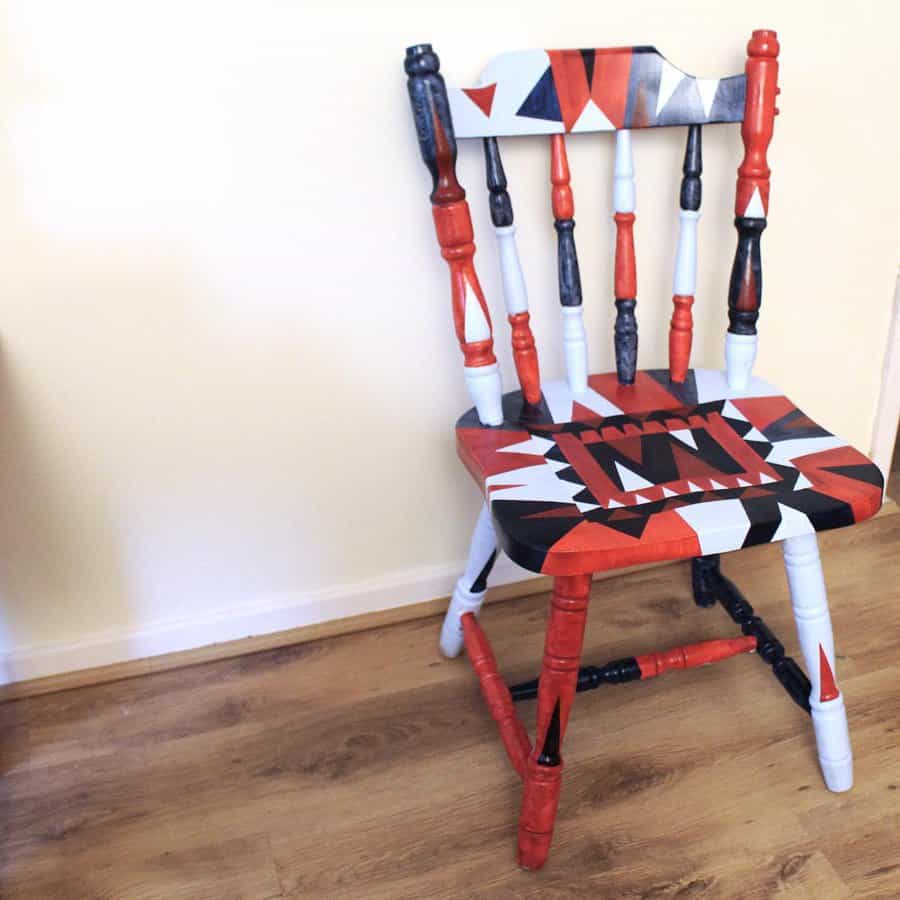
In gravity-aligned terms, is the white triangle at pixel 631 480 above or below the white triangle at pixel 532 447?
below

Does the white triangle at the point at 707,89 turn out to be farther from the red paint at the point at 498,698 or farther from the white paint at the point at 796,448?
the red paint at the point at 498,698

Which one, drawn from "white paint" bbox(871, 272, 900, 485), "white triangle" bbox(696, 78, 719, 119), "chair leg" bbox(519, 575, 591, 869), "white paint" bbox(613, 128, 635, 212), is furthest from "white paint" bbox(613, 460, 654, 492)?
"white paint" bbox(871, 272, 900, 485)

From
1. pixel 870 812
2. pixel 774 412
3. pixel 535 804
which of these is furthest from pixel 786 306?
pixel 535 804

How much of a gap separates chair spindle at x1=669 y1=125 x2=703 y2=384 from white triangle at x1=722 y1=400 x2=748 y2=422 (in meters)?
0.08

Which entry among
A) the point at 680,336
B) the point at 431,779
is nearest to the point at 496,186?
the point at 680,336

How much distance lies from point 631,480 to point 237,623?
2.14 ft

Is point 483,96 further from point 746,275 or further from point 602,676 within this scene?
point 602,676

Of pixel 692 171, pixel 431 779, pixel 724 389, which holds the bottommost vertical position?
pixel 431 779

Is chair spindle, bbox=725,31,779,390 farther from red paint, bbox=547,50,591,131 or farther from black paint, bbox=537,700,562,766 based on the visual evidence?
black paint, bbox=537,700,562,766

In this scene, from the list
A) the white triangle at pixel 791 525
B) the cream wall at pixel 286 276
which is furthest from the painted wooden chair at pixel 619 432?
the cream wall at pixel 286 276

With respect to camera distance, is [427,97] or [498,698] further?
[498,698]

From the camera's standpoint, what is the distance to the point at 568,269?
102cm

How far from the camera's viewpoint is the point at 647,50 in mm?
965

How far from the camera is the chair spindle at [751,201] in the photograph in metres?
0.97
